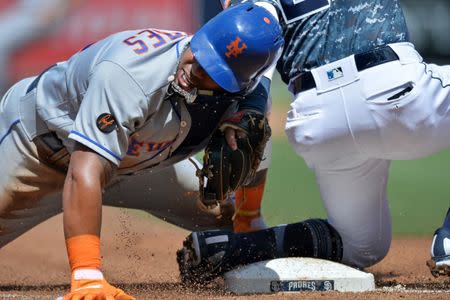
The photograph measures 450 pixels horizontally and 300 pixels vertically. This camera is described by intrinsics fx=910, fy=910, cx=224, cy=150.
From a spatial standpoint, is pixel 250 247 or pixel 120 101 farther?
pixel 250 247

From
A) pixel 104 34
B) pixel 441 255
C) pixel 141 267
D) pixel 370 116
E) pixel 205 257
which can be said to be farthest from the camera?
pixel 104 34

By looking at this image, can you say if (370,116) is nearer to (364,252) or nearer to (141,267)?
(364,252)

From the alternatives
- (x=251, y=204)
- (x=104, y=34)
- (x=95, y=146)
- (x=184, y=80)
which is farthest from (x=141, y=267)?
(x=104, y=34)

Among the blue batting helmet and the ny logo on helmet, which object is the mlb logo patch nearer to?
the blue batting helmet

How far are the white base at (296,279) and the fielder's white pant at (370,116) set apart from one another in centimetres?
49

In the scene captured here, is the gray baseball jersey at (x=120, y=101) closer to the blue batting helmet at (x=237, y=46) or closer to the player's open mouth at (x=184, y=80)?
the player's open mouth at (x=184, y=80)

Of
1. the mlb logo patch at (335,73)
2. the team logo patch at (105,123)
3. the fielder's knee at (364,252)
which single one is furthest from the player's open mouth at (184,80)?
the fielder's knee at (364,252)

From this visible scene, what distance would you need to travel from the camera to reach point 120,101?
4.06 meters

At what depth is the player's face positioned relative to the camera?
13.9 ft

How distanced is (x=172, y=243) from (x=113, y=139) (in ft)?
11.0

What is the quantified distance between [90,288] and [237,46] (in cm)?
130

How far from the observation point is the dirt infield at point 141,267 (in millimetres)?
4527

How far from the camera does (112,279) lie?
5684mm

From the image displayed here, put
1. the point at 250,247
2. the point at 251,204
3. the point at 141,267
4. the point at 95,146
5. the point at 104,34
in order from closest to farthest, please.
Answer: the point at 95,146
the point at 250,247
the point at 251,204
the point at 141,267
the point at 104,34
